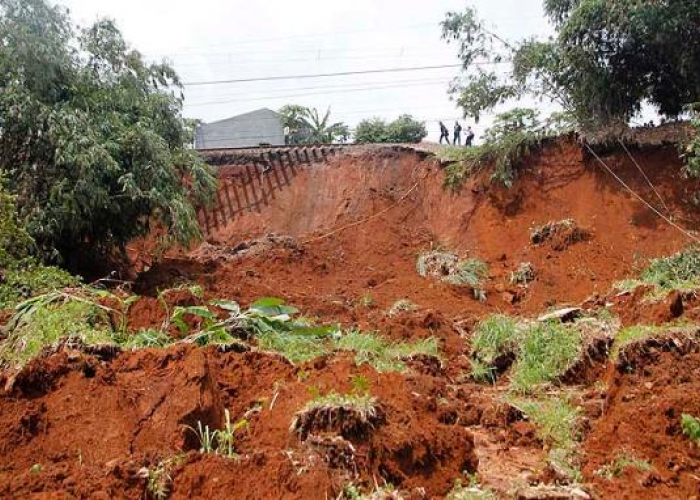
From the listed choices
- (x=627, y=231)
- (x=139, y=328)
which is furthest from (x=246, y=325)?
(x=627, y=231)

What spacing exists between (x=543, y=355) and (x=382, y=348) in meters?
1.86

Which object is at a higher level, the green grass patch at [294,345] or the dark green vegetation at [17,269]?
the dark green vegetation at [17,269]

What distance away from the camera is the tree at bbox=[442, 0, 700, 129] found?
12.7 meters

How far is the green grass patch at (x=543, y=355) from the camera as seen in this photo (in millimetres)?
7039

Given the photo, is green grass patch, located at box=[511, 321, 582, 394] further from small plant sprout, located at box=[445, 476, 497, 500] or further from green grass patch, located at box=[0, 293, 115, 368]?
green grass patch, located at box=[0, 293, 115, 368]

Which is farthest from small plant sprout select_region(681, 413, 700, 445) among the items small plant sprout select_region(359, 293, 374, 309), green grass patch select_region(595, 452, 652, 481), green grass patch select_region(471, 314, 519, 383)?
small plant sprout select_region(359, 293, 374, 309)

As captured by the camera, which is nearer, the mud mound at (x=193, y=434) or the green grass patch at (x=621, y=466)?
the mud mound at (x=193, y=434)

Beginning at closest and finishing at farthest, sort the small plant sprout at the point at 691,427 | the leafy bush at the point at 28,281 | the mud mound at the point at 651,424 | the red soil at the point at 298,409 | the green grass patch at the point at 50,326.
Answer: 1. the red soil at the point at 298,409
2. the mud mound at the point at 651,424
3. the small plant sprout at the point at 691,427
4. the green grass patch at the point at 50,326
5. the leafy bush at the point at 28,281

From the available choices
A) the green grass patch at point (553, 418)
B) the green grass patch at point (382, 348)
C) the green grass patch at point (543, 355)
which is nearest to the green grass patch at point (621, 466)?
the green grass patch at point (553, 418)

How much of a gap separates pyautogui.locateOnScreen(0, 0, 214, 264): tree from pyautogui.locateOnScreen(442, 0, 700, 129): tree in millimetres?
7504

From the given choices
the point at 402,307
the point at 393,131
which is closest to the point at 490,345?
the point at 402,307

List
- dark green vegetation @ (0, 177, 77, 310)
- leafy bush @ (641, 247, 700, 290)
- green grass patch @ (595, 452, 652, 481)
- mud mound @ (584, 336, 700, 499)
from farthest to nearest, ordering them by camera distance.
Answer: leafy bush @ (641, 247, 700, 290) → dark green vegetation @ (0, 177, 77, 310) → green grass patch @ (595, 452, 652, 481) → mud mound @ (584, 336, 700, 499)

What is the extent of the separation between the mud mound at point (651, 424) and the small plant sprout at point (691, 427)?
0.04m

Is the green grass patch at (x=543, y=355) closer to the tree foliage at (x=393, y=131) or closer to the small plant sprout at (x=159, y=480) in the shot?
the small plant sprout at (x=159, y=480)
